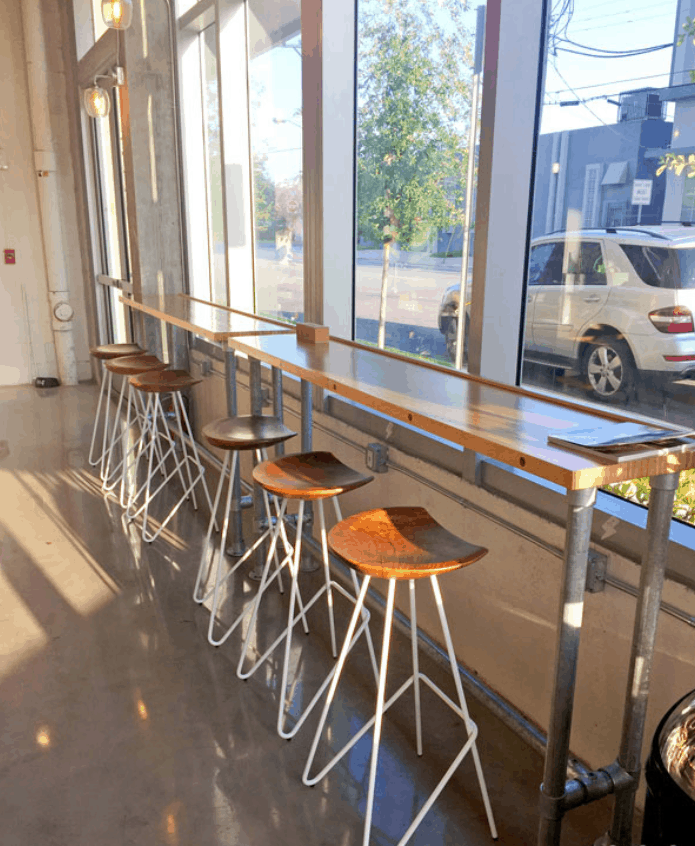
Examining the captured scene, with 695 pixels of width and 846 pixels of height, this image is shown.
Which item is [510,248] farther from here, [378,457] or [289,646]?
[289,646]

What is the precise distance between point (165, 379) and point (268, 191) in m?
1.27

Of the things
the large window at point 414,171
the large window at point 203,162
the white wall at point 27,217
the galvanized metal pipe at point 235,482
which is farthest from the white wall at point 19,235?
the large window at point 414,171

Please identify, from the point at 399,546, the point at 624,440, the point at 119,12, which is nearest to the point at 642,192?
the point at 624,440

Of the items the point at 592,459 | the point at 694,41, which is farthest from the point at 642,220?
the point at 592,459

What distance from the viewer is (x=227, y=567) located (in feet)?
11.2

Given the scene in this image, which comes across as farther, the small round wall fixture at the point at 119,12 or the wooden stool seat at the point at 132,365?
the wooden stool seat at the point at 132,365

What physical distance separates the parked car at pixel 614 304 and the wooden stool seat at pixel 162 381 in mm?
1994

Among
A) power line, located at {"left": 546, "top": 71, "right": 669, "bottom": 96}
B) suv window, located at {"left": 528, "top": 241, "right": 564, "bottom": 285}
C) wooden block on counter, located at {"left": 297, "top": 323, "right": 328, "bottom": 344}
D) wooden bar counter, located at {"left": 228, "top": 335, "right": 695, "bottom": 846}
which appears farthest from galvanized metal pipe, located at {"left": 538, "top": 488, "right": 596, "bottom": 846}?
wooden block on counter, located at {"left": 297, "top": 323, "right": 328, "bottom": 344}

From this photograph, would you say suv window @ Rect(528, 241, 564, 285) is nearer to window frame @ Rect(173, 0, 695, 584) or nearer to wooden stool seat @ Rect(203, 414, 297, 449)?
window frame @ Rect(173, 0, 695, 584)

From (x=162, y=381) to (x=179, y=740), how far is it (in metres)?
1.99

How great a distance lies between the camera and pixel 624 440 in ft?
4.80

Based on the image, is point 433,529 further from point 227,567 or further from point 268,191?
point 268,191

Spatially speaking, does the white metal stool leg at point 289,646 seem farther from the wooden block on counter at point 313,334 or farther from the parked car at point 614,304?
the parked car at point 614,304

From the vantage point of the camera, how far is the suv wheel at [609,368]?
6.43 feet
